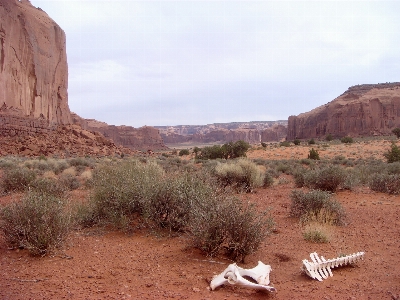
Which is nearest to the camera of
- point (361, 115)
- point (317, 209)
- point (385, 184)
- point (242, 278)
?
point (242, 278)

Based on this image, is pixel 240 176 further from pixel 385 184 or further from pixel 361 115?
pixel 361 115

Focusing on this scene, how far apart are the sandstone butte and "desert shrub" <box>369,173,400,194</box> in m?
28.3

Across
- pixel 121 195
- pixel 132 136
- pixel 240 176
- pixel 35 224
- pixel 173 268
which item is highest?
pixel 132 136

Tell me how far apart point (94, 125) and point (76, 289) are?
80668mm

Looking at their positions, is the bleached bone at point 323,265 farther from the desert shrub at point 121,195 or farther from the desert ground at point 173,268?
the desert shrub at point 121,195

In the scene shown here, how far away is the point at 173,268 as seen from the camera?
14.0ft

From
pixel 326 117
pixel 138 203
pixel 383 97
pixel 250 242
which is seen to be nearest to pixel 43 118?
pixel 138 203

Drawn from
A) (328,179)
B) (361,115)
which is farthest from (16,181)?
(361,115)

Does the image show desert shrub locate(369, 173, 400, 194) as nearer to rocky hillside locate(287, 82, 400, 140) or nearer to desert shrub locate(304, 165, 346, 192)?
desert shrub locate(304, 165, 346, 192)

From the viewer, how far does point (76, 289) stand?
362 cm

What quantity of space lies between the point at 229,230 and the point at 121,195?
2.49 metres

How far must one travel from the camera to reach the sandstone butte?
1283 inches

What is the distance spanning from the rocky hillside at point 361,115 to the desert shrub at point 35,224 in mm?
70560

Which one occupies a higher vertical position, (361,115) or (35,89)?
(35,89)
